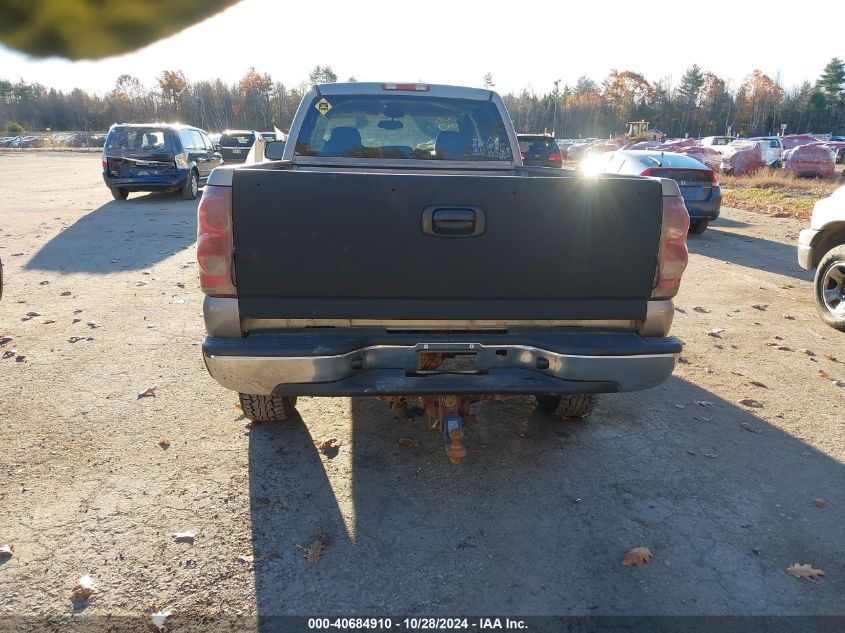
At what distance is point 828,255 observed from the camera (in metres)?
6.08

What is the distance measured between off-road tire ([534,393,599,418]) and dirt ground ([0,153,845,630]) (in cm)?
10

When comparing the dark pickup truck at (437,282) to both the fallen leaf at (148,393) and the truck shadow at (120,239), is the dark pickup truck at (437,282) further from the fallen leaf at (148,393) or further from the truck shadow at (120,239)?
the truck shadow at (120,239)

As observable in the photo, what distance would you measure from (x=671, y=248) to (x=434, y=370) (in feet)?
4.34

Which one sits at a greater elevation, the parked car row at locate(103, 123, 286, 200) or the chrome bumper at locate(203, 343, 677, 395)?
the parked car row at locate(103, 123, 286, 200)

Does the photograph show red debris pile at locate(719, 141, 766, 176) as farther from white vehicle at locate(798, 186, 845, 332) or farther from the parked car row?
the parked car row

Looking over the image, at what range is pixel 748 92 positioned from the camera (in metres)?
95.4

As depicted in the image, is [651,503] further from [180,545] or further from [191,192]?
[191,192]

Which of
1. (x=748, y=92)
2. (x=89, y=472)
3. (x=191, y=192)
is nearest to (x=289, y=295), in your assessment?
(x=89, y=472)

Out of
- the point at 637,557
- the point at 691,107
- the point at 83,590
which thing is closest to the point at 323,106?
the point at 83,590

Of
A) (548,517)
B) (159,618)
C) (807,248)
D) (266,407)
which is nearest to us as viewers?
(159,618)

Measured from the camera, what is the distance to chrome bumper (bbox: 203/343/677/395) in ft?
8.92

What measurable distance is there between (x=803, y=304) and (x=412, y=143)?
17.1 feet

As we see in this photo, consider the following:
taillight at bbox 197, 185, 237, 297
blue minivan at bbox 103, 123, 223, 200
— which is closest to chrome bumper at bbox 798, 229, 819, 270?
taillight at bbox 197, 185, 237, 297

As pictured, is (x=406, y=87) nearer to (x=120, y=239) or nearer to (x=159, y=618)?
(x=159, y=618)
